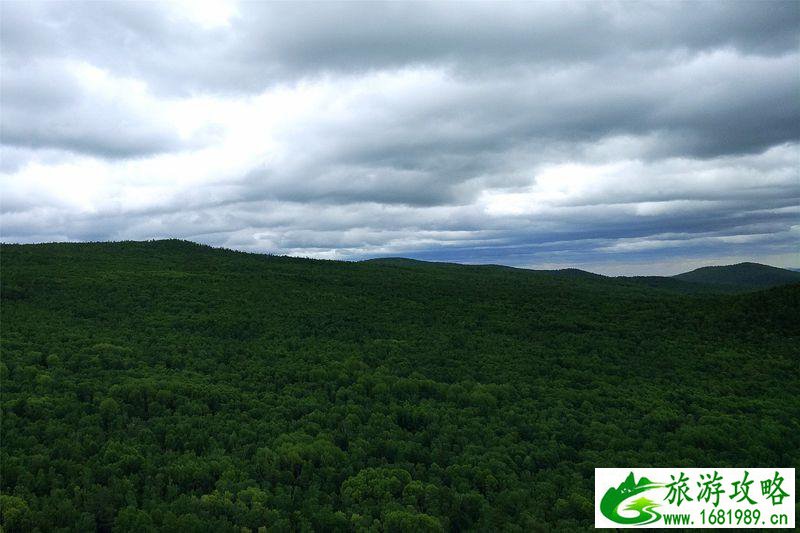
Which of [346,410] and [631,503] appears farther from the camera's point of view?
[346,410]

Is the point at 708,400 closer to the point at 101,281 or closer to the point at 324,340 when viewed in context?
the point at 324,340

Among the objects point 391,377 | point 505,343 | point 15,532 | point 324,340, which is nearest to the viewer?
point 15,532

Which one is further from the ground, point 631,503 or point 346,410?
point 346,410

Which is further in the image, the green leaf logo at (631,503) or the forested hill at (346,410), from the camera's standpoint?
the forested hill at (346,410)

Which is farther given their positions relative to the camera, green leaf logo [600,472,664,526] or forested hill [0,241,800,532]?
forested hill [0,241,800,532]

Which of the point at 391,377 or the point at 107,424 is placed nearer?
the point at 107,424

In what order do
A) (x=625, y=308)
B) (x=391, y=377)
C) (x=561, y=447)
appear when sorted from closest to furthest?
(x=561, y=447) < (x=391, y=377) < (x=625, y=308)

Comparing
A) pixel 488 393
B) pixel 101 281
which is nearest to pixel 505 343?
pixel 488 393

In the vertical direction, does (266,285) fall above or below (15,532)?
above
